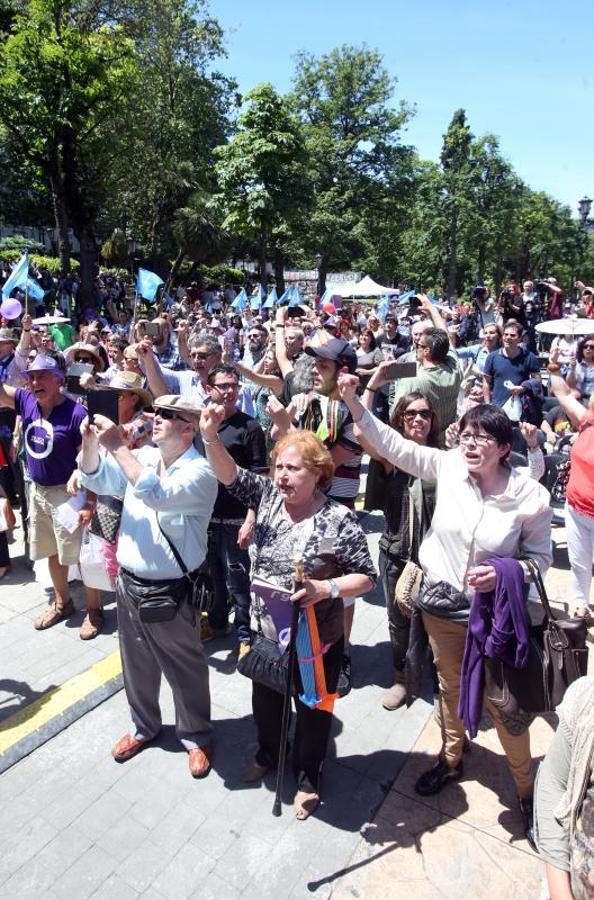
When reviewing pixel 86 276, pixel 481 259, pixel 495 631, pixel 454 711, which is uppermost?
pixel 481 259

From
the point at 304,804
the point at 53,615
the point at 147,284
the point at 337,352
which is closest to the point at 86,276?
the point at 147,284

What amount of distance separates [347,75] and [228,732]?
3969cm

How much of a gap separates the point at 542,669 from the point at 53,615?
140 inches

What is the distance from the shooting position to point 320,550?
2619 millimetres

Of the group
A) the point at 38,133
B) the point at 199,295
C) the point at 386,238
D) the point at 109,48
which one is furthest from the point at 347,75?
the point at 38,133

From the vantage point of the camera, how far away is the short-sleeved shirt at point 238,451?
3938 mm

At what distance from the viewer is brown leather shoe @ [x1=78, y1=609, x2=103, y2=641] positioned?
4320 millimetres

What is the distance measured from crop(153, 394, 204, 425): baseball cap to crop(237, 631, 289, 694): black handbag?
1.12m

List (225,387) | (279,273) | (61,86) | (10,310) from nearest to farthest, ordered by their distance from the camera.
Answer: (225,387)
(10,310)
(61,86)
(279,273)

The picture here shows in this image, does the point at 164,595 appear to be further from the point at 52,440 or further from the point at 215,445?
the point at 52,440

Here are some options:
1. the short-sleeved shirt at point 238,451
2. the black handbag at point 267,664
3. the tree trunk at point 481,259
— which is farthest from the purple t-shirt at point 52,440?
the tree trunk at point 481,259

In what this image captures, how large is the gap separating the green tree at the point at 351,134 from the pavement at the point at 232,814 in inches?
1270

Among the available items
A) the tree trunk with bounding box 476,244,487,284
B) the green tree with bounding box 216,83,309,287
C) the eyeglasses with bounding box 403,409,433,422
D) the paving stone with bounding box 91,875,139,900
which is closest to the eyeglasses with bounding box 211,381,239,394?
the eyeglasses with bounding box 403,409,433,422

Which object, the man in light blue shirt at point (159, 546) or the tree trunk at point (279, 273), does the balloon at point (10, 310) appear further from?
the tree trunk at point (279, 273)
